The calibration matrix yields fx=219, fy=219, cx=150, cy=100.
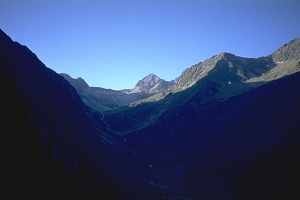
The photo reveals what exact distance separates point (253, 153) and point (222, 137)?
4134 cm

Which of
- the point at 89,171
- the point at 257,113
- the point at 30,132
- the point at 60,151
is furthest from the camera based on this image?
the point at 257,113

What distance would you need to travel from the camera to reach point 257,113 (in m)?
147

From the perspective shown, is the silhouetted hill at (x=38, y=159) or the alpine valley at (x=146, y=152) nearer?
the silhouetted hill at (x=38, y=159)

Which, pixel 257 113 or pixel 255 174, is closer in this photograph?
pixel 255 174

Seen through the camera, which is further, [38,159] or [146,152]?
[146,152]

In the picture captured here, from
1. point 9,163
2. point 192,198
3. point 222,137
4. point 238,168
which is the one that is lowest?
point 192,198

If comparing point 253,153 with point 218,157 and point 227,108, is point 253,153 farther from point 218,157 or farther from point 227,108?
point 227,108

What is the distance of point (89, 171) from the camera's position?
78750mm

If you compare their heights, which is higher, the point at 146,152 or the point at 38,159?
the point at 38,159

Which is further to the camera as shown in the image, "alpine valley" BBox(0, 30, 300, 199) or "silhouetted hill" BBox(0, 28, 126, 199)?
"alpine valley" BBox(0, 30, 300, 199)

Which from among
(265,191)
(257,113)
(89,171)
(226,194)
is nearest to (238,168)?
(226,194)

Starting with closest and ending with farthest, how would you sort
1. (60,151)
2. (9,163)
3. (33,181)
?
1. (9,163)
2. (33,181)
3. (60,151)

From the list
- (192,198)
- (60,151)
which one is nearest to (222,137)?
(192,198)

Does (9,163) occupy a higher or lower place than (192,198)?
higher
